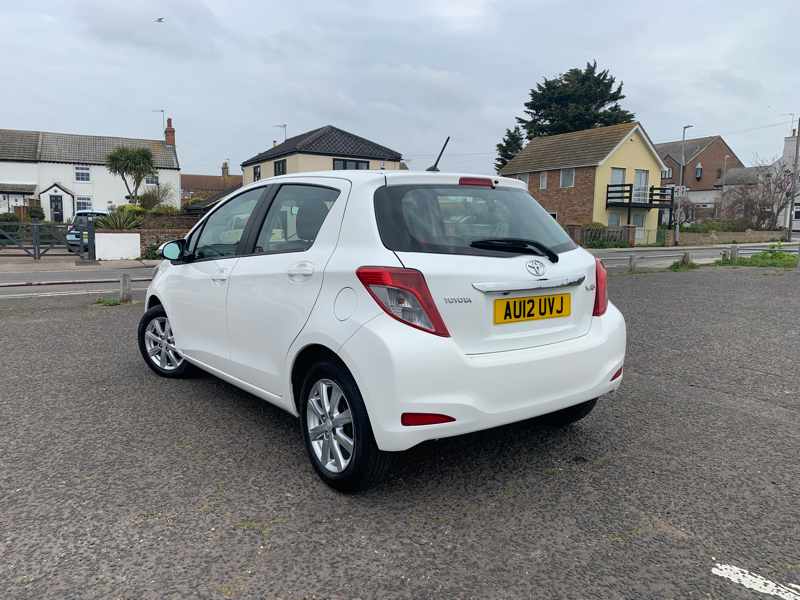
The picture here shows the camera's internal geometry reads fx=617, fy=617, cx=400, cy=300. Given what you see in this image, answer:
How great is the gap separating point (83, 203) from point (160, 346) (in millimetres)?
50243

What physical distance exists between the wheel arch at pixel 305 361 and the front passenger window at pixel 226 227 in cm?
114

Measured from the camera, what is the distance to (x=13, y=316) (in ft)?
29.0

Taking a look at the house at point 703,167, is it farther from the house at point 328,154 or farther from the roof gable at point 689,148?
the house at point 328,154

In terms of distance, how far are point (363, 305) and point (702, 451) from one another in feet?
8.04

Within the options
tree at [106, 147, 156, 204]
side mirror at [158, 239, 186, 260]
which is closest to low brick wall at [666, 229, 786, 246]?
tree at [106, 147, 156, 204]

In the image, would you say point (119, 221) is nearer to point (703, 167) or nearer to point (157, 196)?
point (157, 196)

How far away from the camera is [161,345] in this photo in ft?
17.7

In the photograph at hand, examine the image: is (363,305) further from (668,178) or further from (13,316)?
(668,178)

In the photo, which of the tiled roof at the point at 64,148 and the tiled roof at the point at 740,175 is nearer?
the tiled roof at the point at 64,148

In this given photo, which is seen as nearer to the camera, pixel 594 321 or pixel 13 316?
pixel 594 321

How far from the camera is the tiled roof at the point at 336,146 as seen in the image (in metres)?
43.2

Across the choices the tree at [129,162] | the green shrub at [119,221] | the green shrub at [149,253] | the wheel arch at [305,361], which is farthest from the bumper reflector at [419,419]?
the tree at [129,162]

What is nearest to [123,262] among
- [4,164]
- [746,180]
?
[4,164]

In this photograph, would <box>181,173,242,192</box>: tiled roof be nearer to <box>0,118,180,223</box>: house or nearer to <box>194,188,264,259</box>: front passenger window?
<box>0,118,180,223</box>: house
